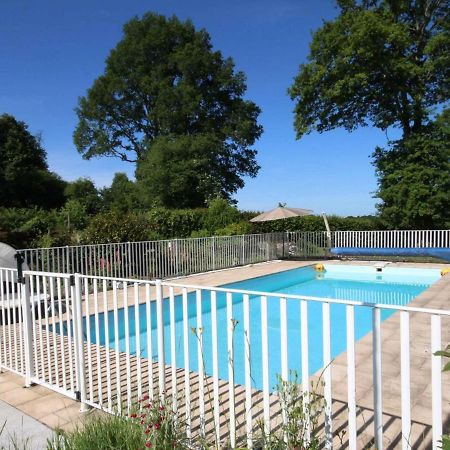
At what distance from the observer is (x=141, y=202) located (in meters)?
26.9

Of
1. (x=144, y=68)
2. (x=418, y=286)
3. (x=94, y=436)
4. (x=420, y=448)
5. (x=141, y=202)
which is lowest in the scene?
(x=418, y=286)

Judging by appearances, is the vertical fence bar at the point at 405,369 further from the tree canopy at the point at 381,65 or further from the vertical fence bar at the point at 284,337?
the tree canopy at the point at 381,65

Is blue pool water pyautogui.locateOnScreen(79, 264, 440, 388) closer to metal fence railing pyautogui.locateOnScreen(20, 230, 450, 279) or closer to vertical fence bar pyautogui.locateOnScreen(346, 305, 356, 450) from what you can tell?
vertical fence bar pyautogui.locateOnScreen(346, 305, 356, 450)

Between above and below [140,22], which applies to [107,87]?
below

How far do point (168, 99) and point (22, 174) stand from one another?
11752 mm

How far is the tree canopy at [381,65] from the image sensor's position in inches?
733

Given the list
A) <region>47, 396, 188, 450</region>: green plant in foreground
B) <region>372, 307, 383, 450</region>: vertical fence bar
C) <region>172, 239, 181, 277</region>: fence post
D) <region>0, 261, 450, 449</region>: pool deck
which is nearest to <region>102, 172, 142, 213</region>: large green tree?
<region>172, 239, 181, 277</region>: fence post

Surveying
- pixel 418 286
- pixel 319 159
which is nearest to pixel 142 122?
pixel 319 159

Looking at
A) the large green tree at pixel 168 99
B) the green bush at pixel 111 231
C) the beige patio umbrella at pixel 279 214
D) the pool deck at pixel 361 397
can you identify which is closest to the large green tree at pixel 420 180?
the beige patio umbrella at pixel 279 214

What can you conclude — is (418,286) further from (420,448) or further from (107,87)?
(107,87)

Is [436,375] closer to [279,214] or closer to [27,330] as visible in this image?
[27,330]

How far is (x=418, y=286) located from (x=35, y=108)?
24043 millimetres

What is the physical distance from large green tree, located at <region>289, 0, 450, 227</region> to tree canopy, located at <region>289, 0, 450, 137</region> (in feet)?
0.15

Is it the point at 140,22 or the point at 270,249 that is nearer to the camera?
the point at 270,249
